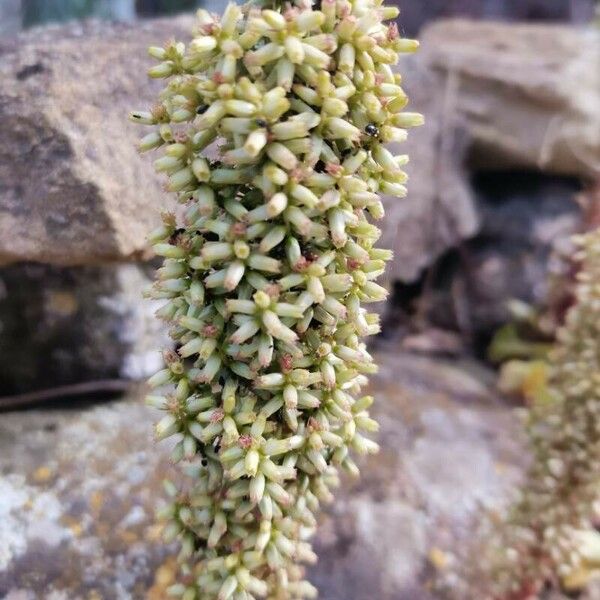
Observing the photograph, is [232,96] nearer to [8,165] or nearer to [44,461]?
[8,165]

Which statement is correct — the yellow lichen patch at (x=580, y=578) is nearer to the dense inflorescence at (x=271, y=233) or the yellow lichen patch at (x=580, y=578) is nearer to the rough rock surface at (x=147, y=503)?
the rough rock surface at (x=147, y=503)

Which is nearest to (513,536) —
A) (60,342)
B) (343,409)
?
(343,409)

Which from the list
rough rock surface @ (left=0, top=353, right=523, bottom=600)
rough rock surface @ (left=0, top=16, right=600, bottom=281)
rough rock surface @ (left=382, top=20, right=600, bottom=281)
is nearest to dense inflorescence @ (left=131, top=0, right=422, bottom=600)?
rough rock surface @ (left=0, top=353, right=523, bottom=600)

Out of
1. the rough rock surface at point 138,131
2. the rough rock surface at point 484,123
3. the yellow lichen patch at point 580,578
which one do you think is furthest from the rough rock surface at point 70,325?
the yellow lichen patch at point 580,578

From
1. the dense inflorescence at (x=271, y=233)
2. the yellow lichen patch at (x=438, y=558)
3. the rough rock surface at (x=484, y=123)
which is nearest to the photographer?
the dense inflorescence at (x=271, y=233)

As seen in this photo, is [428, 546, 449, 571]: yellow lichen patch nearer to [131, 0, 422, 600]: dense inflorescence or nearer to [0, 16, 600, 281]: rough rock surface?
[131, 0, 422, 600]: dense inflorescence

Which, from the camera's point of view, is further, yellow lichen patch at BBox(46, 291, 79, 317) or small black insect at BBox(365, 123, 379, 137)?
yellow lichen patch at BBox(46, 291, 79, 317)

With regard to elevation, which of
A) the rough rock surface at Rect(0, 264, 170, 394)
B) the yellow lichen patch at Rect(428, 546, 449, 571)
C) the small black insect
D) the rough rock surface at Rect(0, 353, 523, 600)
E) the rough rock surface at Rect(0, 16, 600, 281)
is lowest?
the yellow lichen patch at Rect(428, 546, 449, 571)
